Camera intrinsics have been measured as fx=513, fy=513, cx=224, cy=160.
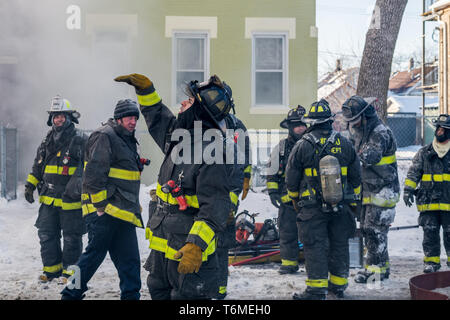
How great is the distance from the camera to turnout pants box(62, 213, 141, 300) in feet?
16.9

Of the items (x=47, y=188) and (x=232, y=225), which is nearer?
(x=232, y=225)

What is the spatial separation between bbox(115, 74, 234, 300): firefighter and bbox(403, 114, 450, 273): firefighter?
4.60 m

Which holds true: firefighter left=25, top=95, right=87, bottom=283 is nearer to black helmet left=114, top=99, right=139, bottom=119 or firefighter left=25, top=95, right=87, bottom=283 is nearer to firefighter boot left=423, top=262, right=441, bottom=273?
black helmet left=114, top=99, right=139, bottom=119

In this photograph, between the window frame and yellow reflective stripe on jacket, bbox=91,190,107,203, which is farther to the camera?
the window frame

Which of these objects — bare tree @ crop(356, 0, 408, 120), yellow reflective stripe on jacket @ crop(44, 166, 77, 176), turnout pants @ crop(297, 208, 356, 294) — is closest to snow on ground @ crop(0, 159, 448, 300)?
turnout pants @ crop(297, 208, 356, 294)

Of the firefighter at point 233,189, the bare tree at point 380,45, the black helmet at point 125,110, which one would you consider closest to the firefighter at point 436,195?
the bare tree at point 380,45

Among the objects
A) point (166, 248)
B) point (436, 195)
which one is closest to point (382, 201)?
point (436, 195)

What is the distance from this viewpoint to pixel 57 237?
21.6 feet

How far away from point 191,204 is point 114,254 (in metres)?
1.87

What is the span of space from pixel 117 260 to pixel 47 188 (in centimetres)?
184

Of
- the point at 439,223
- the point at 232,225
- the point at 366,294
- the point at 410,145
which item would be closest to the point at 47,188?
the point at 232,225

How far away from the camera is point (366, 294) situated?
6.13 meters

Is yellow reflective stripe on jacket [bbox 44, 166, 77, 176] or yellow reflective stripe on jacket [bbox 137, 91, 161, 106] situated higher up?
yellow reflective stripe on jacket [bbox 137, 91, 161, 106]

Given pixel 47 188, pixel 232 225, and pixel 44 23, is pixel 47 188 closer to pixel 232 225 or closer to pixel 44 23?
pixel 232 225
